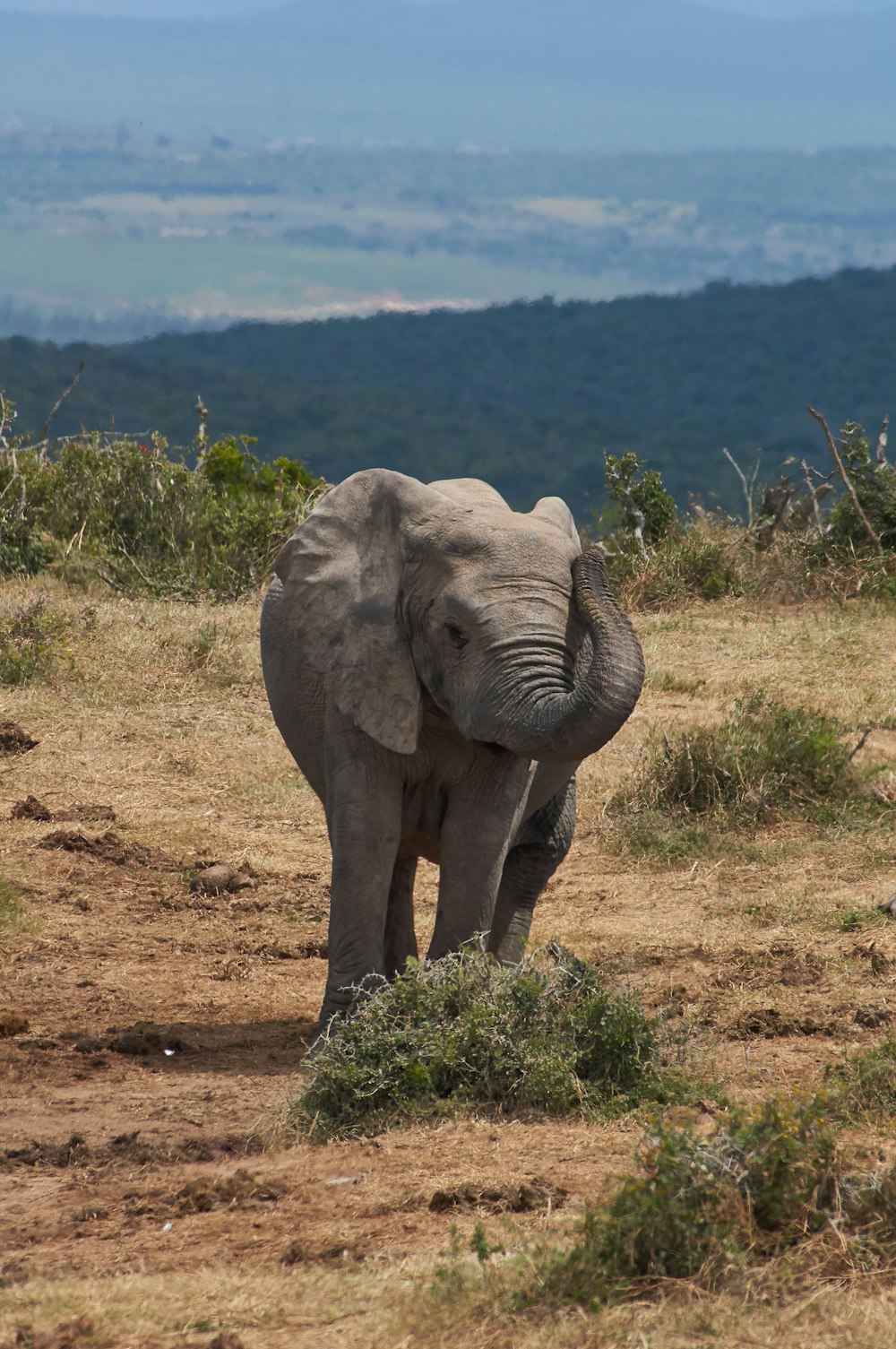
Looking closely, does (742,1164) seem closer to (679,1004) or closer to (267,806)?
(679,1004)

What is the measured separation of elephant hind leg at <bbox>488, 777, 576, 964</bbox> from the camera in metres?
6.79

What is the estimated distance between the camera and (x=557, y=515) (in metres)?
6.14

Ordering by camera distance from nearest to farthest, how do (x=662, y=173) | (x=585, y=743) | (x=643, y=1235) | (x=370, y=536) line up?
(x=643, y=1235) → (x=585, y=743) → (x=370, y=536) → (x=662, y=173)

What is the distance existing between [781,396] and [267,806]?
71.7 meters

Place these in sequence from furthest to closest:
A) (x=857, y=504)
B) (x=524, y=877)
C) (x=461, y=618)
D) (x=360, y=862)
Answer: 1. (x=857, y=504)
2. (x=524, y=877)
3. (x=360, y=862)
4. (x=461, y=618)

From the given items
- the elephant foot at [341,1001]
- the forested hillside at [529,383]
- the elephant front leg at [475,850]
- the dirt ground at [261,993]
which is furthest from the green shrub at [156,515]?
the forested hillside at [529,383]

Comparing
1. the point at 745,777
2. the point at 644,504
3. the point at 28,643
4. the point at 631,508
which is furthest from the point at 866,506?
the point at 28,643

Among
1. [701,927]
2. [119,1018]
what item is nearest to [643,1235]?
[119,1018]

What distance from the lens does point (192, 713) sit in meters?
11.1

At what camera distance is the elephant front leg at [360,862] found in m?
5.87

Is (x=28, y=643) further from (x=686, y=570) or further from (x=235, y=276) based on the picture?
(x=235, y=276)

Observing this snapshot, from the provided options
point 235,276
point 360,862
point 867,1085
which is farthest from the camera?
point 235,276

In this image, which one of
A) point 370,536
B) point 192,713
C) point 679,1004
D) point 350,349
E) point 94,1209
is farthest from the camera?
point 350,349

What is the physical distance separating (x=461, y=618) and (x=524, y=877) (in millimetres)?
1613
